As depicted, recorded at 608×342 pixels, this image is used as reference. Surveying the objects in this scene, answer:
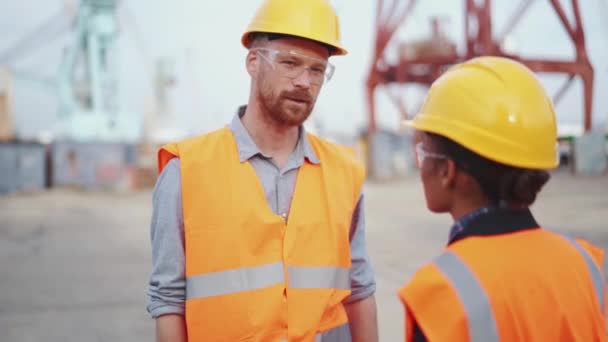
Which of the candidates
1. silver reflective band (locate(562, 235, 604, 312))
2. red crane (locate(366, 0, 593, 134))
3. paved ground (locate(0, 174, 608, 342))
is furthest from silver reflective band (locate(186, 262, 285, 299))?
red crane (locate(366, 0, 593, 134))

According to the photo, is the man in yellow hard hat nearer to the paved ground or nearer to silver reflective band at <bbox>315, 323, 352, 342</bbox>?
silver reflective band at <bbox>315, 323, 352, 342</bbox>

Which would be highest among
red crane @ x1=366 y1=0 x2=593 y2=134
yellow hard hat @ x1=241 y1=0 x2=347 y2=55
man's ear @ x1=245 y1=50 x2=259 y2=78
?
red crane @ x1=366 y1=0 x2=593 y2=134

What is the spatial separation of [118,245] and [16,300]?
268cm

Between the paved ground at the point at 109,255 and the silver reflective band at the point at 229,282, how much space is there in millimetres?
2202

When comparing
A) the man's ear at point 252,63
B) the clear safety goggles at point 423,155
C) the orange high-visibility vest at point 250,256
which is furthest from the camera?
the man's ear at point 252,63

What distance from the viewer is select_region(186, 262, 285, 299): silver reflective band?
156 cm

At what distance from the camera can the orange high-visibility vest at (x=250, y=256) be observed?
→ 1.55 metres

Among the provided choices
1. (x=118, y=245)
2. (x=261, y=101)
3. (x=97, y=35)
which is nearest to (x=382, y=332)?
(x=261, y=101)

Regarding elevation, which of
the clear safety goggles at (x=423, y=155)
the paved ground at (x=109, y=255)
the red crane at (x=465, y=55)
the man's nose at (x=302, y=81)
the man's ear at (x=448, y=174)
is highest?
the red crane at (x=465, y=55)

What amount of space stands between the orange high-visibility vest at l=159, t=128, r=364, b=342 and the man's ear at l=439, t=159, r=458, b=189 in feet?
1.81

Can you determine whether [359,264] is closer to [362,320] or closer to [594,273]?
[362,320]

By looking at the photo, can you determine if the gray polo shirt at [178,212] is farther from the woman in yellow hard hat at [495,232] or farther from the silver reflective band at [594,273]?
the silver reflective band at [594,273]

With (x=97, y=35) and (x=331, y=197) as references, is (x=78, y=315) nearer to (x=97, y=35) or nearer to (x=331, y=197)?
(x=331, y=197)

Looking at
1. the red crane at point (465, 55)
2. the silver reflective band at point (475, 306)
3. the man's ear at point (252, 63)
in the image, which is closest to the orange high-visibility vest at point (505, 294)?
the silver reflective band at point (475, 306)
